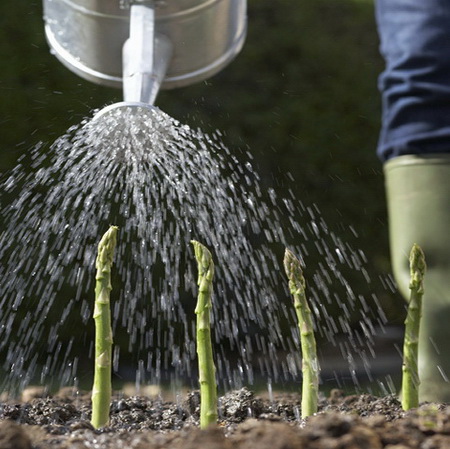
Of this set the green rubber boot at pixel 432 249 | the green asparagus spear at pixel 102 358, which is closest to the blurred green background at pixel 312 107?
the green rubber boot at pixel 432 249

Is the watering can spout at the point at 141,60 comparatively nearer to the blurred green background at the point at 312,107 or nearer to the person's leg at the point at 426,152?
the person's leg at the point at 426,152

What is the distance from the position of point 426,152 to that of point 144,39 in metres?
0.72

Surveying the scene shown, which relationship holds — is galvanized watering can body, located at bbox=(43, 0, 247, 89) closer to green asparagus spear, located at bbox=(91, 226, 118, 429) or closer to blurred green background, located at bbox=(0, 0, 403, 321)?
green asparagus spear, located at bbox=(91, 226, 118, 429)

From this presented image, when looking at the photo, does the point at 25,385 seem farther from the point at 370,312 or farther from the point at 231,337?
the point at 370,312

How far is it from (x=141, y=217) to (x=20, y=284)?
1.89 ft

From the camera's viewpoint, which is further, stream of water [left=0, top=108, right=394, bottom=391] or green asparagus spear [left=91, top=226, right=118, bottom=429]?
stream of water [left=0, top=108, right=394, bottom=391]

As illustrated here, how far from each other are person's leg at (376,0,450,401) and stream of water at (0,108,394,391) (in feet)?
3.98

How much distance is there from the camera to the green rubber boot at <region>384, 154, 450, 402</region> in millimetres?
1774

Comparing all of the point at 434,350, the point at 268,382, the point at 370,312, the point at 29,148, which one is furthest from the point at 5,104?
the point at 434,350

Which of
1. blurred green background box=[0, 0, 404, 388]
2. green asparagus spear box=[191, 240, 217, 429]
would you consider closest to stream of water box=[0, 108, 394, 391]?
blurred green background box=[0, 0, 404, 388]

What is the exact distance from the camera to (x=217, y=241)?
3.38 meters

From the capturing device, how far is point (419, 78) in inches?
69.2

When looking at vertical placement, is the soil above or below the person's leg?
below

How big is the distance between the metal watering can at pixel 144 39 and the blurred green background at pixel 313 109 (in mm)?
1554
